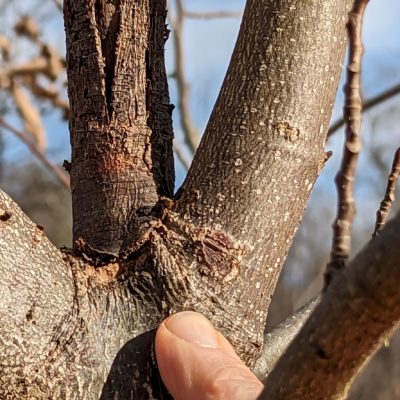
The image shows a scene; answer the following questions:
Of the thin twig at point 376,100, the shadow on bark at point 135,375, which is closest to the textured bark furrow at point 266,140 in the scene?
the shadow on bark at point 135,375

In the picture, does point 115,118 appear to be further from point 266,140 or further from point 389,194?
point 389,194

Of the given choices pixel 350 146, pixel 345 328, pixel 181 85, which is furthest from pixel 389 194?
pixel 181 85

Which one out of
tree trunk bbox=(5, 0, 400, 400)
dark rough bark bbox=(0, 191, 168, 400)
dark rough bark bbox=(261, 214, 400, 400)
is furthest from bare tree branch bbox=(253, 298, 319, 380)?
dark rough bark bbox=(261, 214, 400, 400)

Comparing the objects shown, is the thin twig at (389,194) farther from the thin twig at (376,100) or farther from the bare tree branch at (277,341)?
the thin twig at (376,100)

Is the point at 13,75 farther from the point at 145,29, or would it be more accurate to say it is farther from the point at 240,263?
the point at 240,263

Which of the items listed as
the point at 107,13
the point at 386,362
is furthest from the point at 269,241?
the point at 386,362

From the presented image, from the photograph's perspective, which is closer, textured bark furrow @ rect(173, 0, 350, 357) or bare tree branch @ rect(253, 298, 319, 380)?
textured bark furrow @ rect(173, 0, 350, 357)

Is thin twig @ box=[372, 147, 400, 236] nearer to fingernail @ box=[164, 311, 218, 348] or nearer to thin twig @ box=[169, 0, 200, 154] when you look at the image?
fingernail @ box=[164, 311, 218, 348]
